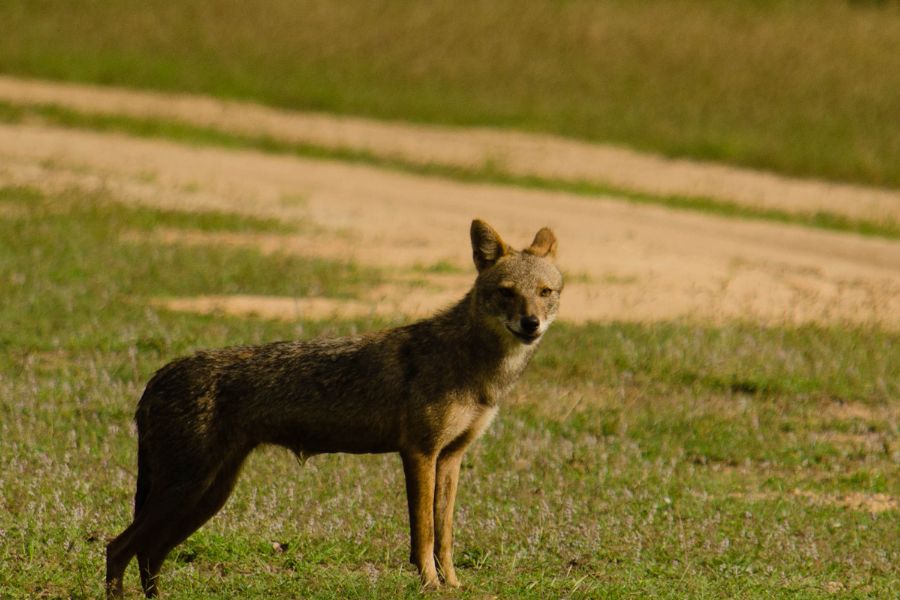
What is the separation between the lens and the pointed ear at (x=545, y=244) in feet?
24.1

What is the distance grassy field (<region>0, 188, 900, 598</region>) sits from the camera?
702cm

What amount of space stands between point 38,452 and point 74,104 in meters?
17.8

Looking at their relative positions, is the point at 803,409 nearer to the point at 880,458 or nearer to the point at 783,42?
the point at 880,458

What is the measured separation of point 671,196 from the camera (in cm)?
2123

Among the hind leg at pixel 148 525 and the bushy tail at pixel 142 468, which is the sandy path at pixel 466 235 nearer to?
the bushy tail at pixel 142 468

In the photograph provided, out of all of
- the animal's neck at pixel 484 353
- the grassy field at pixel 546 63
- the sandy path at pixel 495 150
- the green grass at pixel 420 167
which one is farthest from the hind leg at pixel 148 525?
the grassy field at pixel 546 63

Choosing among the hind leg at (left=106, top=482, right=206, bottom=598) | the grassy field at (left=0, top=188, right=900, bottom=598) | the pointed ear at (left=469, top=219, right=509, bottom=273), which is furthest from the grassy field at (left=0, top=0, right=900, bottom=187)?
the hind leg at (left=106, top=482, right=206, bottom=598)

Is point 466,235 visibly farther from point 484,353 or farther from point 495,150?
point 484,353

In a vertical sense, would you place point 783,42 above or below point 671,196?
above

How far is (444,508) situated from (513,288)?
1056 mm

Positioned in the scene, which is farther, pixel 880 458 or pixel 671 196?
pixel 671 196

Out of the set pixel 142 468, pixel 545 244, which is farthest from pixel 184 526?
pixel 545 244

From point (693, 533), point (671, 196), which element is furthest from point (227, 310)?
point (671, 196)

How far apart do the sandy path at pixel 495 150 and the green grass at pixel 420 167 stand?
34cm
